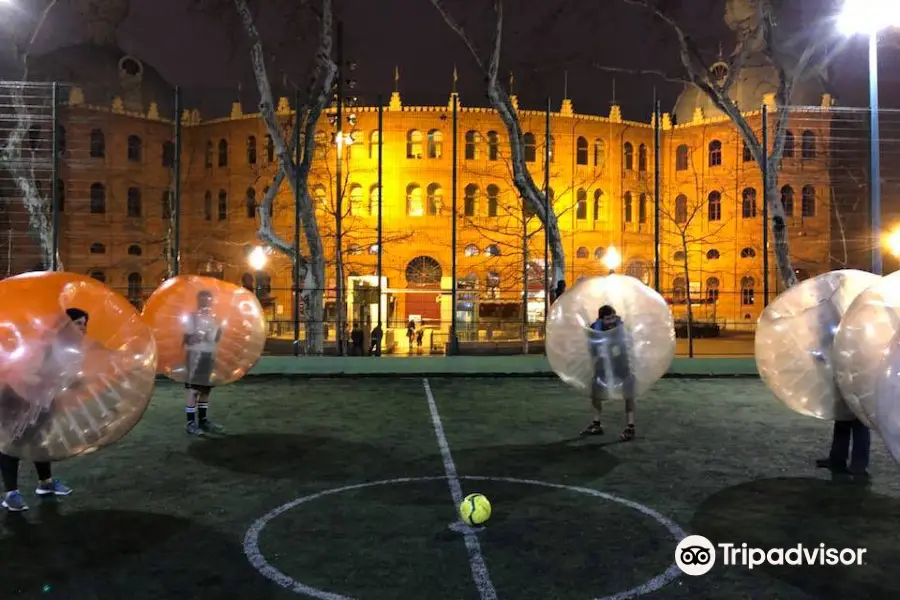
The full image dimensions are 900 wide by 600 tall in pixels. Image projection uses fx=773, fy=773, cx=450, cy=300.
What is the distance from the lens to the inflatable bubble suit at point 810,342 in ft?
29.0

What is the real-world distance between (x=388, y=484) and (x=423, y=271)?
40.6 m

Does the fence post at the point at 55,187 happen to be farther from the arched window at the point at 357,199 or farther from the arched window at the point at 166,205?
the arched window at the point at 166,205

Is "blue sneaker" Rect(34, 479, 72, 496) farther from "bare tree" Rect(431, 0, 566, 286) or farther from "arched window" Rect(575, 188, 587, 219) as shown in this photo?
"arched window" Rect(575, 188, 587, 219)

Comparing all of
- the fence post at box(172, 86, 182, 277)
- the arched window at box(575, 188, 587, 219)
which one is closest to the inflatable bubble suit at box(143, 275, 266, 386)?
the fence post at box(172, 86, 182, 277)

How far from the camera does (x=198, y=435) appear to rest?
11.7 m

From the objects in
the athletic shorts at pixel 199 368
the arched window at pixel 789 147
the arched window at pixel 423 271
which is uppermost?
the arched window at pixel 789 147

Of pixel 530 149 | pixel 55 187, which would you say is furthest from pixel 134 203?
pixel 55 187

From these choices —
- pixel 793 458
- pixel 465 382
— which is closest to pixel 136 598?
pixel 793 458

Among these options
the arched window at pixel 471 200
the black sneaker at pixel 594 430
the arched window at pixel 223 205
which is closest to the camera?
the black sneaker at pixel 594 430

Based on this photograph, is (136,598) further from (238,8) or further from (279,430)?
(238,8)

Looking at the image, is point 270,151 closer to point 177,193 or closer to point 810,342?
point 177,193

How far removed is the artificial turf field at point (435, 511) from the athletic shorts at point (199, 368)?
3.04 ft

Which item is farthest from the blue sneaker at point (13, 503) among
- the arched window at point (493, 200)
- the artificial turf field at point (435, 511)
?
the arched window at point (493, 200)

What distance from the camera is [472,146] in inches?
1951
